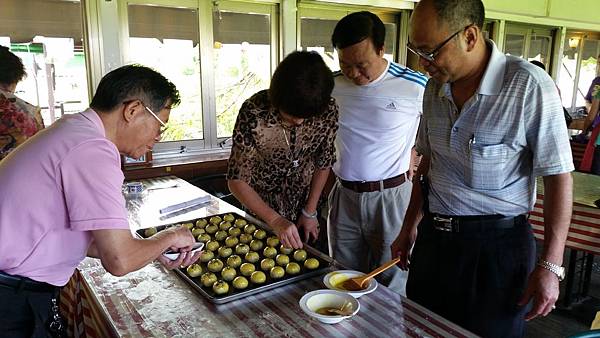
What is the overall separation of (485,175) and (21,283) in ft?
4.03

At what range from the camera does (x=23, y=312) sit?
1.12 metres

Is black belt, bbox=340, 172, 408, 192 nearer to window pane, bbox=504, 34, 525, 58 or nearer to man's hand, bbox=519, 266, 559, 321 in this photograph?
man's hand, bbox=519, 266, 559, 321

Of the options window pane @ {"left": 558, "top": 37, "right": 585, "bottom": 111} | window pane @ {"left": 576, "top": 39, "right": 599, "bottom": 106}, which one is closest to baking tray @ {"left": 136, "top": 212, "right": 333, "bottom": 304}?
window pane @ {"left": 558, "top": 37, "right": 585, "bottom": 111}

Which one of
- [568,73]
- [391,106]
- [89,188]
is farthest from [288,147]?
[568,73]

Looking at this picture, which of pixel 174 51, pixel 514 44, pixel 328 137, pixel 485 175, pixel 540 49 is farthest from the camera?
pixel 540 49

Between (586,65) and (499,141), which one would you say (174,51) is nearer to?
(499,141)

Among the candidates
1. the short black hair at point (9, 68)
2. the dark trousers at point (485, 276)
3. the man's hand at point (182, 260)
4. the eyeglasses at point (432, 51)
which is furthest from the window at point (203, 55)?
the dark trousers at point (485, 276)

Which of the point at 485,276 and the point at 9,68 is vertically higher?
the point at 9,68

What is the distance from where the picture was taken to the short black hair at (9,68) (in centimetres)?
236

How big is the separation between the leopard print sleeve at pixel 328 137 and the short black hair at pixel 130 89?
2.56 ft

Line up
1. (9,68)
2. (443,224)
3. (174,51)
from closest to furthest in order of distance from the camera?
(443,224) < (9,68) < (174,51)

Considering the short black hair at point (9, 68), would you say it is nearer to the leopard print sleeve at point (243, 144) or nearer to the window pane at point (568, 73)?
the leopard print sleeve at point (243, 144)

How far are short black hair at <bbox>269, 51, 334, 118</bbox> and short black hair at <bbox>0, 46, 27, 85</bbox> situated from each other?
173 cm

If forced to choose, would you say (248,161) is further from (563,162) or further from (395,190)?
(563,162)
